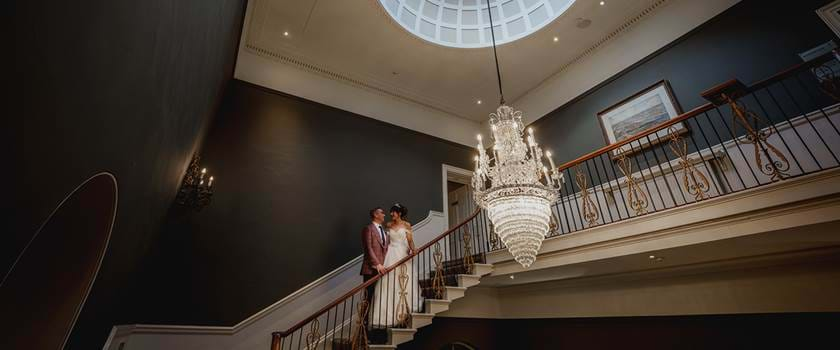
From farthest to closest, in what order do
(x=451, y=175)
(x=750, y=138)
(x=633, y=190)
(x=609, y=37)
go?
(x=451, y=175) < (x=609, y=37) < (x=633, y=190) < (x=750, y=138)

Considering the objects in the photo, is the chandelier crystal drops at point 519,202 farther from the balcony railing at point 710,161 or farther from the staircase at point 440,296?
the staircase at point 440,296

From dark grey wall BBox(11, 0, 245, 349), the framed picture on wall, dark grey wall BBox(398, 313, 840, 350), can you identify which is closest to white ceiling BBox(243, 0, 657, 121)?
the framed picture on wall

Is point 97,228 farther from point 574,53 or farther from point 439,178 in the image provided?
point 574,53

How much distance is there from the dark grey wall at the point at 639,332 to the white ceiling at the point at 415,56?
13.8ft

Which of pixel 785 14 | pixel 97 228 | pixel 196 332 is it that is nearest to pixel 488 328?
pixel 196 332

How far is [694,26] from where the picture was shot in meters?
5.20

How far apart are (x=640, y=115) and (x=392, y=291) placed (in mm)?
4959

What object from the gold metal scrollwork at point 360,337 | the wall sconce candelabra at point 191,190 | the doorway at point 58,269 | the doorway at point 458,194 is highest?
the doorway at point 458,194

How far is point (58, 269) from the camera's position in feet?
4.12

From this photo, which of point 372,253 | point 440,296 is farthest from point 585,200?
point 372,253

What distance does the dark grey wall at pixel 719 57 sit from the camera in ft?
13.8

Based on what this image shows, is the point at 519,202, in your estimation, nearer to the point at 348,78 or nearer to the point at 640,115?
the point at 640,115

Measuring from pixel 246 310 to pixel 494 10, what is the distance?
259 inches

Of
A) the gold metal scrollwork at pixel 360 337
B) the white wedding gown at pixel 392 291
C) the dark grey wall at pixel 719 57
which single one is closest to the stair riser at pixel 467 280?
the white wedding gown at pixel 392 291
